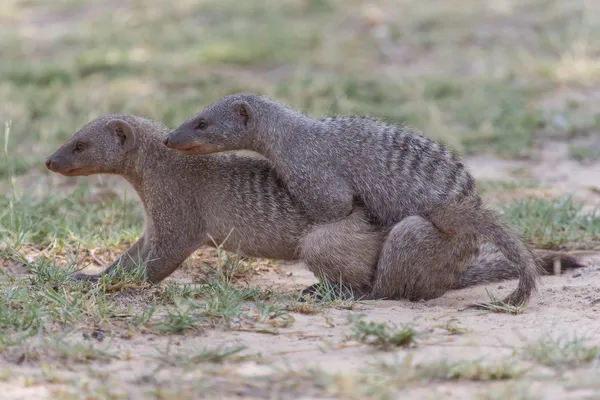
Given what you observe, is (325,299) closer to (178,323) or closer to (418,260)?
(418,260)

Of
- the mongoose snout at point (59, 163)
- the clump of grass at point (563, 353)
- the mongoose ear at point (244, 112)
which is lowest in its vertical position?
the clump of grass at point (563, 353)

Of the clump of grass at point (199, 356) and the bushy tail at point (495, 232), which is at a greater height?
the bushy tail at point (495, 232)

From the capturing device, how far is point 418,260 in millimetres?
3758

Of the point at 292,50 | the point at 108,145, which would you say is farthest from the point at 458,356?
the point at 292,50

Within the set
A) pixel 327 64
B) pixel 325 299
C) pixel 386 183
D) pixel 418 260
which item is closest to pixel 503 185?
pixel 386 183

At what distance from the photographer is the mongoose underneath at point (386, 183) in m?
3.73

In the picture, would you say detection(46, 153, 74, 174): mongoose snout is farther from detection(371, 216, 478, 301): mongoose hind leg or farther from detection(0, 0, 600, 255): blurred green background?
detection(371, 216, 478, 301): mongoose hind leg

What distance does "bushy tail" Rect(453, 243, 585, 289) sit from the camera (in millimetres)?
4055

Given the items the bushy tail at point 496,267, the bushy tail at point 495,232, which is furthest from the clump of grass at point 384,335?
the bushy tail at point 496,267

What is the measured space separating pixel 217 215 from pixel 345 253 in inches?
25.3

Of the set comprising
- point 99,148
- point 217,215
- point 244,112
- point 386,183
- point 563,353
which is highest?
point 244,112

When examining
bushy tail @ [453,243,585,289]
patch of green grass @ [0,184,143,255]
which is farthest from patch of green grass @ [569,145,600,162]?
patch of green grass @ [0,184,143,255]

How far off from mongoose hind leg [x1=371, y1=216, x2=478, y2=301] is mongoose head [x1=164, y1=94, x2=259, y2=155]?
0.91 m

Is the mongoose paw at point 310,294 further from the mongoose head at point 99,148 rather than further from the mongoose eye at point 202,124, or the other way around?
the mongoose head at point 99,148
